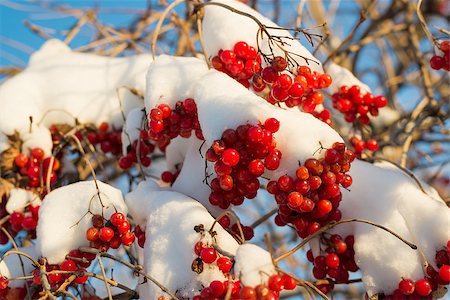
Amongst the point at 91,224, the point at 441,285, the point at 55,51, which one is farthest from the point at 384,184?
the point at 55,51

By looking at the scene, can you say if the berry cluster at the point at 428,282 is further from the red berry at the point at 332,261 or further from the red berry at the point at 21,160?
the red berry at the point at 21,160

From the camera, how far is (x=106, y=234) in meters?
1.48

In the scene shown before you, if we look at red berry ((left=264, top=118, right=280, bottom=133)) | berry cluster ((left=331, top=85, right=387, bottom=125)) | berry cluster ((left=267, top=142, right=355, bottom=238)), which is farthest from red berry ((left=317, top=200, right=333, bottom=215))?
berry cluster ((left=331, top=85, right=387, bottom=125))

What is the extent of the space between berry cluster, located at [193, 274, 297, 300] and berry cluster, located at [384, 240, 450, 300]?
353 millimetres

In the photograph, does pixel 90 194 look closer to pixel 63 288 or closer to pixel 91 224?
pixel 91 224

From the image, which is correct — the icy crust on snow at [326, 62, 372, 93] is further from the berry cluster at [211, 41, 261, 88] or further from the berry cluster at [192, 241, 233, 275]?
the berry cluster at [192, 241, 233, 275]

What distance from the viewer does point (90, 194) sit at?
1.60 m

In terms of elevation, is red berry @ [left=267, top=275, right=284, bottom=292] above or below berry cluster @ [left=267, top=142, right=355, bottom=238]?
below

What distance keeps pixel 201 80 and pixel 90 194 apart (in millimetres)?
451

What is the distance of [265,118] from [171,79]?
370 mm

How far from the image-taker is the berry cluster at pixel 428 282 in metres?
1.38

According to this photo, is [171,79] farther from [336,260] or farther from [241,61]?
[336,260]

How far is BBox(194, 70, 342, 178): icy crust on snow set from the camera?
1.35 metres

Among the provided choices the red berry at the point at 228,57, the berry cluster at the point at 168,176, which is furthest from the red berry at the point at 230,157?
the berry cluster at the point at 168,176
